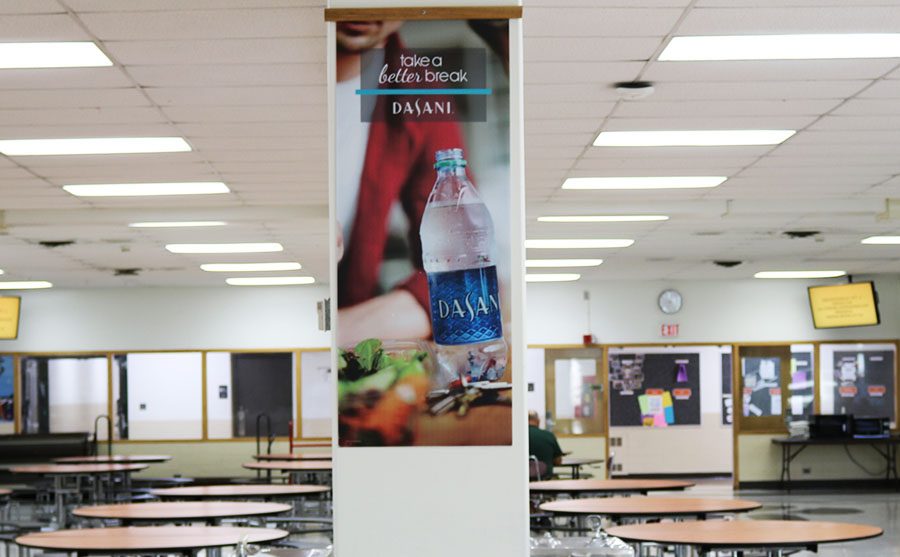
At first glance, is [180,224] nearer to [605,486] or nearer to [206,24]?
[605,486]

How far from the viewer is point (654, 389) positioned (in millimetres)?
20312

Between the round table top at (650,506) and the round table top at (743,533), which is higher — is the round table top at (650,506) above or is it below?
below

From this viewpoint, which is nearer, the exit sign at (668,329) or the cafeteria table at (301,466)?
the cafeteria table at (301,466)

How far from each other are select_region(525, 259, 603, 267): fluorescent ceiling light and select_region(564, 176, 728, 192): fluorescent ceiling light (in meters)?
5.57

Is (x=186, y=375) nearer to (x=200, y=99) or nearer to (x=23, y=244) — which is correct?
(x=23, y=244)

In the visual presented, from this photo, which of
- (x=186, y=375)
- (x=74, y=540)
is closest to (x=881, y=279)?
(x=186, y=375)

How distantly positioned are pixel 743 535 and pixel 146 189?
232 inches

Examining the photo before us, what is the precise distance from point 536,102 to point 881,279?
1326 cm

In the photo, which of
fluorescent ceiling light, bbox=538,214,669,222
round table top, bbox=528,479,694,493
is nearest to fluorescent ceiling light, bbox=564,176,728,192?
fluorescent ceiling light, bbox=538,214,669,222

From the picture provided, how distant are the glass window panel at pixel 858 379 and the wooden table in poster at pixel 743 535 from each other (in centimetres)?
1292

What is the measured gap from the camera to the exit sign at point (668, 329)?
18.8 metres

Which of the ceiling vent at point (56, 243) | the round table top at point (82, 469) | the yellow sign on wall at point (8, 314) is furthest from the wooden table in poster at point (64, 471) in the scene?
the yellow sign on wall at point (8, 314)

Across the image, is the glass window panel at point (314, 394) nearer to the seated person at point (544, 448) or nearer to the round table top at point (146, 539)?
the seated person at point (544, 448)

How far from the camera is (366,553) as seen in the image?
3.86 meters
